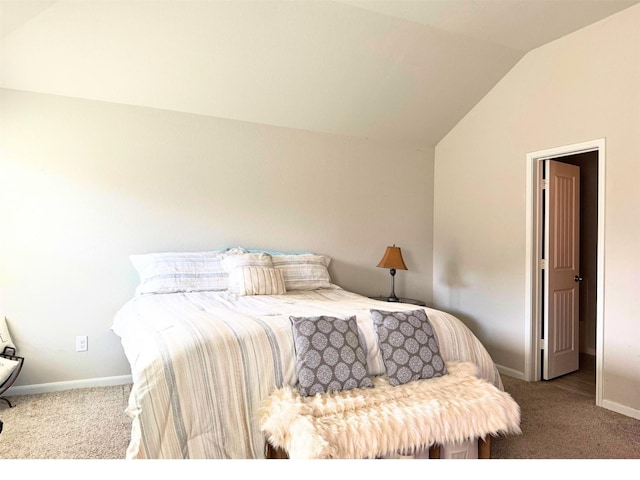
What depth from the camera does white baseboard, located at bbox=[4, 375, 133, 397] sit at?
2865 mm

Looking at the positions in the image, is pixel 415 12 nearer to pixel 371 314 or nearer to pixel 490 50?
pixel 490 50

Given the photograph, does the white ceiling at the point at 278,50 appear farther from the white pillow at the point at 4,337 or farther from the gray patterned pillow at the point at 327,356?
the gray patterned pillow at the point at 327,356

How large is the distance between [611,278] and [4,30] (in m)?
4.27

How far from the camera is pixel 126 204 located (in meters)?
3.19

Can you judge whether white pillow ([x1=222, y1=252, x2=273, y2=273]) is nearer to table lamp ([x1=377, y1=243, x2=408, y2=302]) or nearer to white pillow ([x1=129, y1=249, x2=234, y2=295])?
white pillow ([x1=129, y1=249, x2=234, y2=295])

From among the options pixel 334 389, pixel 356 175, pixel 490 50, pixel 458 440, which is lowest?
pixel 458 440

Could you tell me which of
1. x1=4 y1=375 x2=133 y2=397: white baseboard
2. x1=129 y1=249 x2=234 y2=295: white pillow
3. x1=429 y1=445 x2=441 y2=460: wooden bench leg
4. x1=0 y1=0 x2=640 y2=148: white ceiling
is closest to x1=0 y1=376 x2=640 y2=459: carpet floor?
x1=4 y1=375 x2=133 y2=397: white baseboard

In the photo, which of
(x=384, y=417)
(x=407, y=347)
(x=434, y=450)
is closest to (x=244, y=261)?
(x=407, y=347)

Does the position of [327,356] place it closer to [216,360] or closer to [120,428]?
[216,360]

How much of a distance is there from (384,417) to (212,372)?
0.75 metres

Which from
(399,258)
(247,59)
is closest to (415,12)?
(247,59)

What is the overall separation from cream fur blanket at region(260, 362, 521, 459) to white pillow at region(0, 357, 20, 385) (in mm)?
1950

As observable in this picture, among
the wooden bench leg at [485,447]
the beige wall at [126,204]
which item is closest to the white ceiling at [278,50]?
the beige wall at [126,204]

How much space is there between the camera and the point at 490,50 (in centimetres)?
334
